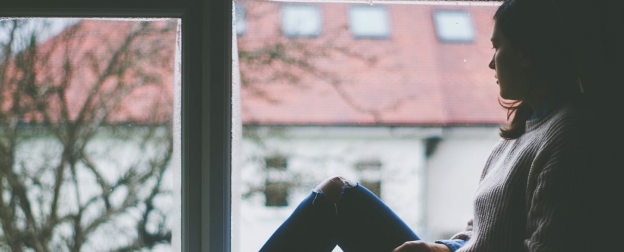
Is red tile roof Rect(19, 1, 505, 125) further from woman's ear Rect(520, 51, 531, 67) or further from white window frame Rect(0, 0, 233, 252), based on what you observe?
woman's ear Rect(520, 51, 531, 67)

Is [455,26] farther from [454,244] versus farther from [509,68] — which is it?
[454,244]

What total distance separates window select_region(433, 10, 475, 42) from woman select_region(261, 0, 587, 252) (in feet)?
0.83

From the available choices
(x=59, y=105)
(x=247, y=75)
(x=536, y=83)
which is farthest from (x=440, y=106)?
(x=59, y=105)

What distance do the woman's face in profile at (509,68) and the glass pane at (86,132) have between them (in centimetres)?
67

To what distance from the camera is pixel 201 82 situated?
1195 millimetres

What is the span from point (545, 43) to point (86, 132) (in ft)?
3.15

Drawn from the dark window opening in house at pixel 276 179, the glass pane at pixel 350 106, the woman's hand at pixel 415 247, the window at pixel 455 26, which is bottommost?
the woman's hand at pixel 415 247

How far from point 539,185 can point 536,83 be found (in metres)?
0.22

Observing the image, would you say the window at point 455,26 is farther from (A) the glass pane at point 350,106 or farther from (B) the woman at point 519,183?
(B) the woman at point 519,183

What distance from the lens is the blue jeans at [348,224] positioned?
40.8 inches

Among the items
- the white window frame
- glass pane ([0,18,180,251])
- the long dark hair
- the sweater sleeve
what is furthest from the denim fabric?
glass pane ([0,18,180,251])

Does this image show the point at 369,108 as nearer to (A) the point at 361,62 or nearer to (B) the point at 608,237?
(A) the point at 361,62

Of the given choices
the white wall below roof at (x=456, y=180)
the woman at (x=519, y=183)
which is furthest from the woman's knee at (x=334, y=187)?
the white wall below roof at (x=456, y=180)

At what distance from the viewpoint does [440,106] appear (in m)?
1.32
